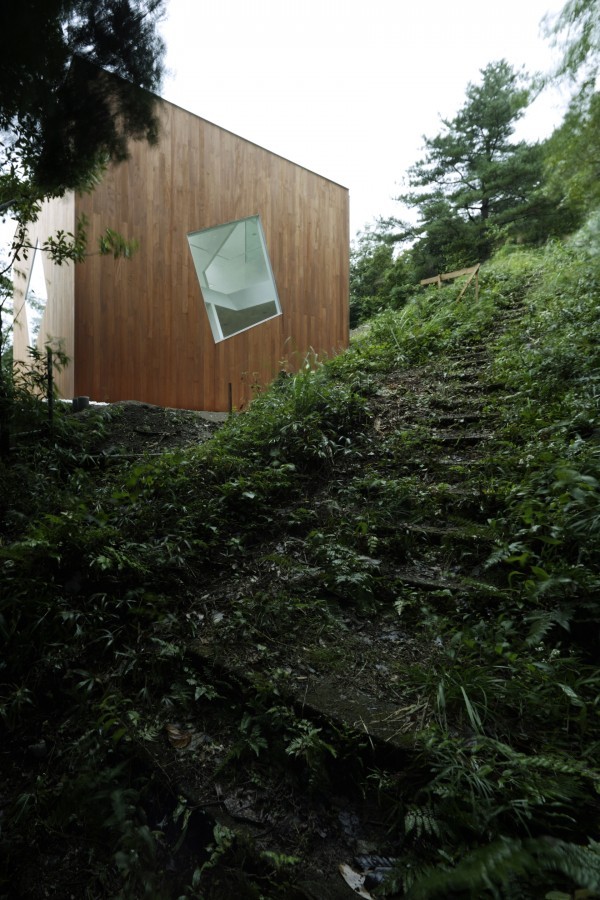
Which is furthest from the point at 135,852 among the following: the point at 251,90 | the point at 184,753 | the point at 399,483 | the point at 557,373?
the point at 251,90

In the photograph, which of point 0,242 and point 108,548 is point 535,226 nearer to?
point 0,242

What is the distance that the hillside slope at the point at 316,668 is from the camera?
1250 mm

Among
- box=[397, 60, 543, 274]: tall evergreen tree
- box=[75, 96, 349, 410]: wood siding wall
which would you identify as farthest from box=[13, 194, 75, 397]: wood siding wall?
box=[397, 60, 543, 274]: tall evergreen tree

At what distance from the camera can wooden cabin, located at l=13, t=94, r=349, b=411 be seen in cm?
614

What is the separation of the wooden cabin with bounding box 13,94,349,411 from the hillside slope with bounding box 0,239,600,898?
321cm

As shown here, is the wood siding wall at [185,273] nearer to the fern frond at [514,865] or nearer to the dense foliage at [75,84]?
the dense foliage at [75,84]

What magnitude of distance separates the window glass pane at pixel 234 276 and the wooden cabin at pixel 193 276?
18mm

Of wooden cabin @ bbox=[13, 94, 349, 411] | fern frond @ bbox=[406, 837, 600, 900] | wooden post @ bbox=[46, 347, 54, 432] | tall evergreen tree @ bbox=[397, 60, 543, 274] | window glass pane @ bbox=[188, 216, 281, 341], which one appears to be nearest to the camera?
fern frond @ bbox=[406, 837, 600, 900]

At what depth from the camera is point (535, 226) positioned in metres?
10.1

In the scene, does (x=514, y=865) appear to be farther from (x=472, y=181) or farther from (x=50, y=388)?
(x=472, y=181)

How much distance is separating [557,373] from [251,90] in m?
3.19

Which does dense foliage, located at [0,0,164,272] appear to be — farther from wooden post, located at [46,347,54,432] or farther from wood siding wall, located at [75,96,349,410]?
wood siding wall, located at [75,96,349,410]

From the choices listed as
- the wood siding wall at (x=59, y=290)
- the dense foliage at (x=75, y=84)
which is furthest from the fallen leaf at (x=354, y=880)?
the wood siding wall at (x=59, y=290)

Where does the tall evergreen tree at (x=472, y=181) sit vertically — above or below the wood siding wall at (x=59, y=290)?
above
